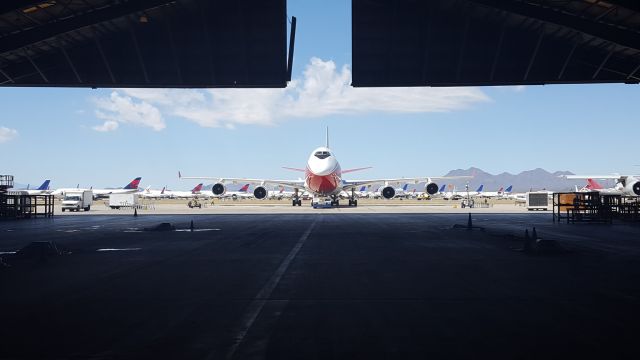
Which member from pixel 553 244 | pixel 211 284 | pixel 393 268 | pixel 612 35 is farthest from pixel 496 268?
pixel 612 35

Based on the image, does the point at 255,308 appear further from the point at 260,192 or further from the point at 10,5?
the point at 260,192

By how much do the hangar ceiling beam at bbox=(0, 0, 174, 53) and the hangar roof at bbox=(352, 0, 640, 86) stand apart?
10348mm

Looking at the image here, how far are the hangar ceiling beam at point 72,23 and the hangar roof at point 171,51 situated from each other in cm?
192

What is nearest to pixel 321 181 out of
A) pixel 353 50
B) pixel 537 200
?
pixel 353 50

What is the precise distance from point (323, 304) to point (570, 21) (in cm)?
1961

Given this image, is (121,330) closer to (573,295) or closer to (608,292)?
(573,295)

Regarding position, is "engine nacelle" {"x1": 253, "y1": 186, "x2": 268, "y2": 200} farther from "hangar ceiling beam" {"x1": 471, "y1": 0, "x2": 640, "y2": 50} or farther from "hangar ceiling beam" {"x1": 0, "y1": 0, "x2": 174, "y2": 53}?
"hangar ceiling beam" {"x1": 471, "y1": 0, "x2": 640, "y2": 50}

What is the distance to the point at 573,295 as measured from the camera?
9469mm

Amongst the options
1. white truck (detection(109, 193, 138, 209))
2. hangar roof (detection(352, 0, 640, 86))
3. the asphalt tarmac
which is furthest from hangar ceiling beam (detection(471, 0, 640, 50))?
white truck (detection(109, 193, 138, 209))

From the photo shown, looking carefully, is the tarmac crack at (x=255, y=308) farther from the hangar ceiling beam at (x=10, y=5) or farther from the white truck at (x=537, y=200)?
the white truck at (x=537, y=200)

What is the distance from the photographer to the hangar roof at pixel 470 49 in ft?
84.9

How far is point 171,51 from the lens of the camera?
27859 millimetres

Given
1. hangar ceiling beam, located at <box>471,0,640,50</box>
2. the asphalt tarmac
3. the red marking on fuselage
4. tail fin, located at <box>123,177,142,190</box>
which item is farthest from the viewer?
tail fin, located at <box>123,177,142,190</box>

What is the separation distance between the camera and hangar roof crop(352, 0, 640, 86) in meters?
25.9
